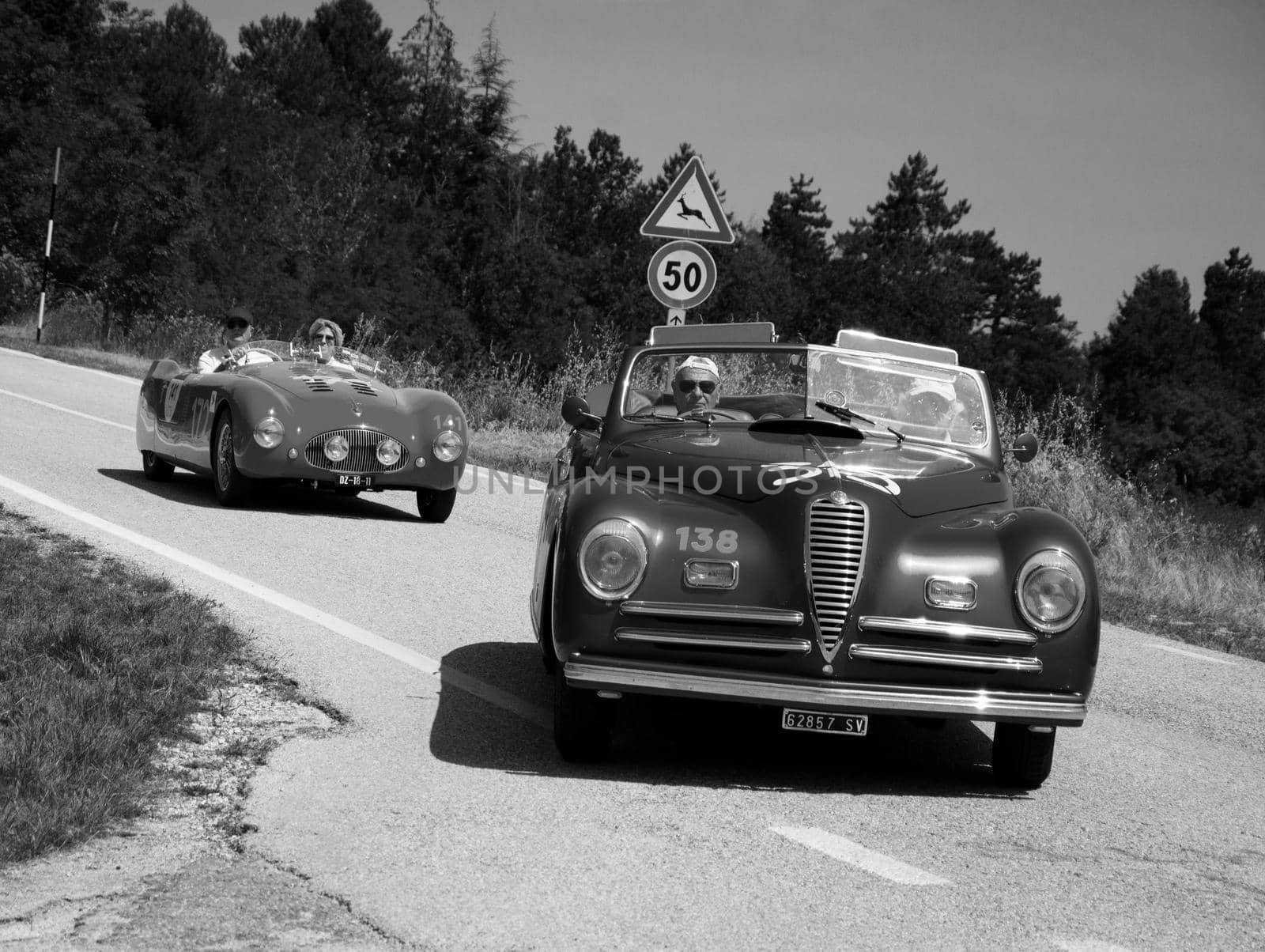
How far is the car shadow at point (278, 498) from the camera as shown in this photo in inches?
441

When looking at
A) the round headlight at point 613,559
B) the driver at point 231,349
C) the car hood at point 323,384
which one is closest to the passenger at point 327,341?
the car hood at point 323,384

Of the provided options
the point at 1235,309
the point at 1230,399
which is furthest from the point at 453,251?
the point at 1235,309

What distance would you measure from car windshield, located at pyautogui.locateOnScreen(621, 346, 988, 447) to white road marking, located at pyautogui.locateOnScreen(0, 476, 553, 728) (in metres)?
1.34

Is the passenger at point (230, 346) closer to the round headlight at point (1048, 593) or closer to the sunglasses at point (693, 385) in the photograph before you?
the sunglasses at point (693, 385)

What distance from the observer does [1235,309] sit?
94875mm

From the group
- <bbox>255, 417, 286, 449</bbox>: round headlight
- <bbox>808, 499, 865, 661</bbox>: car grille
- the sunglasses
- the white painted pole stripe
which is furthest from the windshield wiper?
<bbox>255, 417, 286, 449</bbox>: round headlight

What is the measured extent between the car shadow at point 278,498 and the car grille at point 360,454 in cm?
29

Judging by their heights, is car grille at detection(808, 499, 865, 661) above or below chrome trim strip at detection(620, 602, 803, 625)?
above

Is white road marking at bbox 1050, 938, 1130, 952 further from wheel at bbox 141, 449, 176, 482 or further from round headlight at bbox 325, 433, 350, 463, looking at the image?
wheel at bbox 141, 449, 176, 482

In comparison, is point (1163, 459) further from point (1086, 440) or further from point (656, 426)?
point (656, 426)

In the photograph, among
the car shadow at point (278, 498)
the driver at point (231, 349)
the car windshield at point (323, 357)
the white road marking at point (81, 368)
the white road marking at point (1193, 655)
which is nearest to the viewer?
the white road marking at point (1193, 655)

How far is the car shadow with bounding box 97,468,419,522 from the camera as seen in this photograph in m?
11.2

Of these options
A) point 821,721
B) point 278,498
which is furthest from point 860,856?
point 278,498

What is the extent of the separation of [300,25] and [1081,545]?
86.6 metres
